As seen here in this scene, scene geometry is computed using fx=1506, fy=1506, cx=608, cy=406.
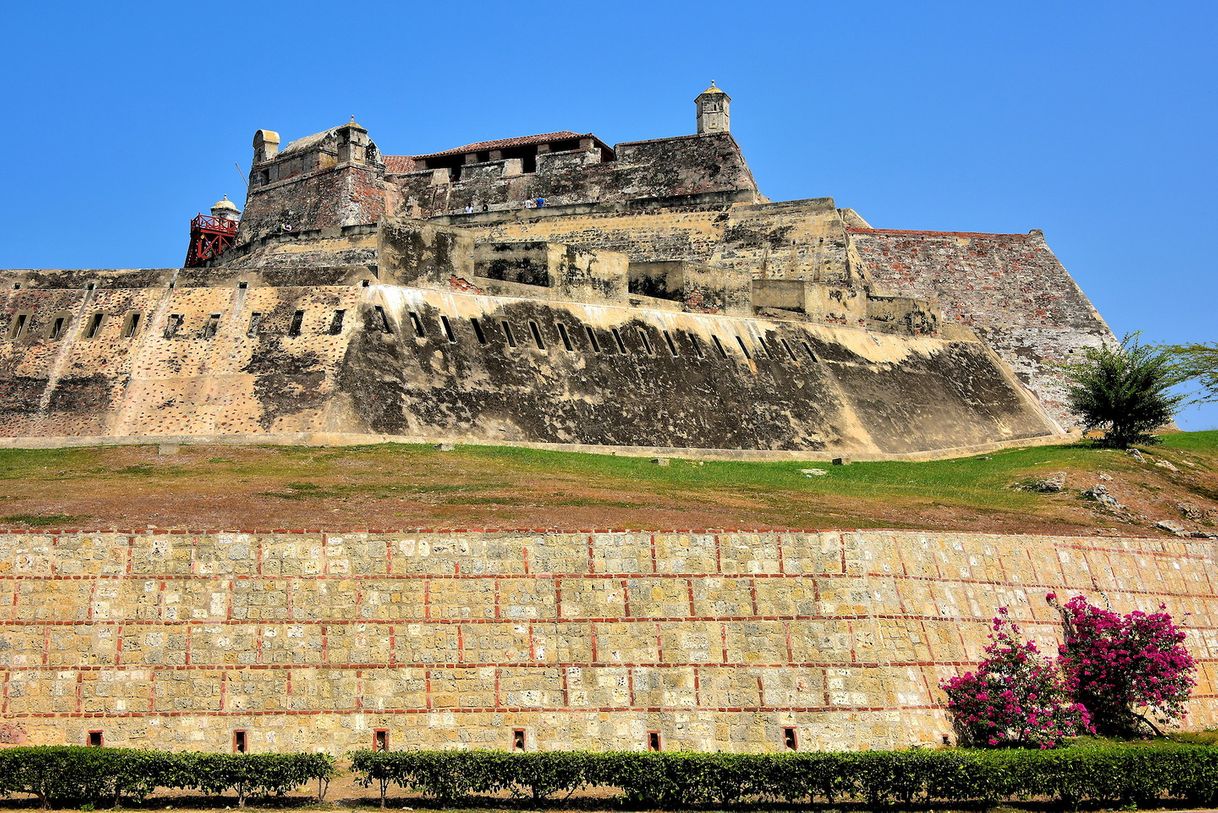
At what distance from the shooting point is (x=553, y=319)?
47.7 metres

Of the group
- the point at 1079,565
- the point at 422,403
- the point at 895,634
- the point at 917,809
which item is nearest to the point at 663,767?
the point at 917,809

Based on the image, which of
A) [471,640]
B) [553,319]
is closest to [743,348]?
[553,319]

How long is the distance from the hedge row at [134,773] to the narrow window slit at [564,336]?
24.4m

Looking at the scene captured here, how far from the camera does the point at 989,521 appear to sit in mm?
36219

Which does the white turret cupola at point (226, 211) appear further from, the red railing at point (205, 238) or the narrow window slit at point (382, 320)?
the narrow window slit at point (382, 320)

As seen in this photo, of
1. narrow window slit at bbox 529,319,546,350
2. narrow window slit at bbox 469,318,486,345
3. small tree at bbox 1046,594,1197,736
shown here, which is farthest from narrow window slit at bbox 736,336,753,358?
small tree at bbox 1046,594,1197,736

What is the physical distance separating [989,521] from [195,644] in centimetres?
1913

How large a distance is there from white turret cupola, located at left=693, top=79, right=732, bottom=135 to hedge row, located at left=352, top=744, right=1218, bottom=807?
45.0 metres

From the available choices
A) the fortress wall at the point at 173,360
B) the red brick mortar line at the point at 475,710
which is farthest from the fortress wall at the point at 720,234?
the red brick mortar line at the point at 475,710

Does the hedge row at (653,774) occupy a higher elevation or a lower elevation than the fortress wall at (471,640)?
lower

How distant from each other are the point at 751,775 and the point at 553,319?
82.4 ft

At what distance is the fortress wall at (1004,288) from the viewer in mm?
63688

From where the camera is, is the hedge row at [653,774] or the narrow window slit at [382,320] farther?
the narrow window slit at [382,320]

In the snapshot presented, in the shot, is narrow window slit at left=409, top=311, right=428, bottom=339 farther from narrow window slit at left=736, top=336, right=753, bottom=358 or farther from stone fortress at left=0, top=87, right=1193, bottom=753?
narrow window slit at left=736, top=336, right=753, bottom=358
